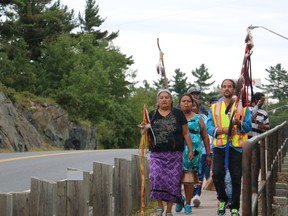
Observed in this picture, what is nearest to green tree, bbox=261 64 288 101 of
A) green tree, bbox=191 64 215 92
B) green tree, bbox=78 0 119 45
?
green tree, bbox=191 64 215 92

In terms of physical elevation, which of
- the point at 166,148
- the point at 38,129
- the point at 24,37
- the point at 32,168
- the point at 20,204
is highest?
the point at 24,37

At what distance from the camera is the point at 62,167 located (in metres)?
18.7

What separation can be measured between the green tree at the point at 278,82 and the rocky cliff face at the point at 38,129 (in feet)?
308

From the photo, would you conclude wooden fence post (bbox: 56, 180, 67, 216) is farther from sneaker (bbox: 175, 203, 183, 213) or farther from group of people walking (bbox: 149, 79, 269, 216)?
sneaker (bbox: 175, 203, 183, 213)

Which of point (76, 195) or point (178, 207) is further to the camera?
point (178, 207)

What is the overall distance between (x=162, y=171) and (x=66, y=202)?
51.6 inches

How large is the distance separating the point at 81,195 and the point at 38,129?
3394cm

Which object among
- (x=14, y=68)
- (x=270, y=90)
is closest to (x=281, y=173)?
(x=14, y=68)

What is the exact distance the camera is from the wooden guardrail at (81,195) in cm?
758

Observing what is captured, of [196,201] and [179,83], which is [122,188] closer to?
[196,201]

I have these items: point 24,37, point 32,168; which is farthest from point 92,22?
point 32,168

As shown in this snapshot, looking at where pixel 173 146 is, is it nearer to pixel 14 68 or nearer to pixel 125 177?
pixel 125 177

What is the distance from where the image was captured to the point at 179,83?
136 metres

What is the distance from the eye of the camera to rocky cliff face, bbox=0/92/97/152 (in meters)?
33.7
